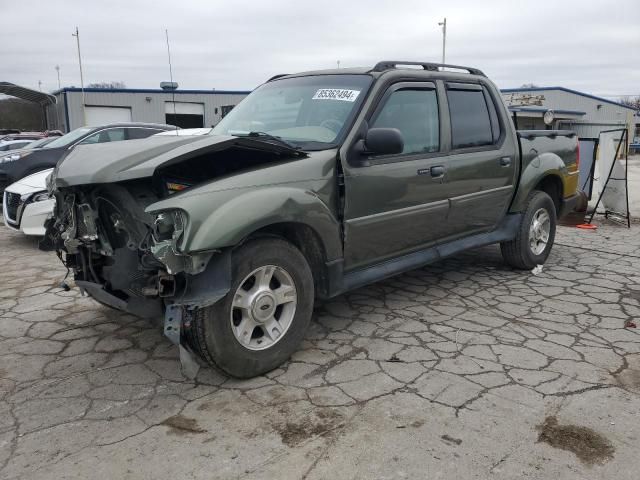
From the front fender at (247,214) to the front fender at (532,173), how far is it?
2.62 meters

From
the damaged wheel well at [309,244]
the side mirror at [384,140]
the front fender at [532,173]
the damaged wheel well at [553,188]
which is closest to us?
the damaged wheel well at [309,244]

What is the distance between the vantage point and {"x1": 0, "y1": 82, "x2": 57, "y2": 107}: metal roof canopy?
31.5 meters

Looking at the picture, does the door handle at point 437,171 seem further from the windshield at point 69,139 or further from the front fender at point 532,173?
the windshield at point 69,139

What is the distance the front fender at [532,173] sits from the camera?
5.34 meters

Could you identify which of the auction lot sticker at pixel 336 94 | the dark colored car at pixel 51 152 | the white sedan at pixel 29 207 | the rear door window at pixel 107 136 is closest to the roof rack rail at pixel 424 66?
the auction lot sticker at pixel 336 94

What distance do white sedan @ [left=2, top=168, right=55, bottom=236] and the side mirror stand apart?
15.6 ft

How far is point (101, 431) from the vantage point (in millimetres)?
2756

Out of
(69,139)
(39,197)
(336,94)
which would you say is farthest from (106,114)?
(336,94)

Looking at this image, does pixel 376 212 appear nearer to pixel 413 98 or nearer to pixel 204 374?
pixel 413 98

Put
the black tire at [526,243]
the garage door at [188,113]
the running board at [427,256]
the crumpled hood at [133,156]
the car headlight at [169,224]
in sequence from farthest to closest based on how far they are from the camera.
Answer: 1. the garage door at [188,113]
2. the black tire at [526,243]
3. the running board at [427,256]
4. the crumpled hood at [133,156]
5. the car headlight at [169,224]

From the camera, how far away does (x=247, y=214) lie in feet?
9.82

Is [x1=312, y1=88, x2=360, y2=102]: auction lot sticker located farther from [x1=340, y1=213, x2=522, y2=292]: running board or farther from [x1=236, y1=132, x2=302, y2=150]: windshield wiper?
[x1=340, y1=213, x2=522, y2=292]: running board

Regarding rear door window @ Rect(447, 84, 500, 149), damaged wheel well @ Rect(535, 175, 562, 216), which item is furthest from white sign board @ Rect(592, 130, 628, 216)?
rear door window @ Rect(447, 84, 500, 149)

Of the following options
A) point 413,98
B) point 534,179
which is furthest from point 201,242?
point 534,179
